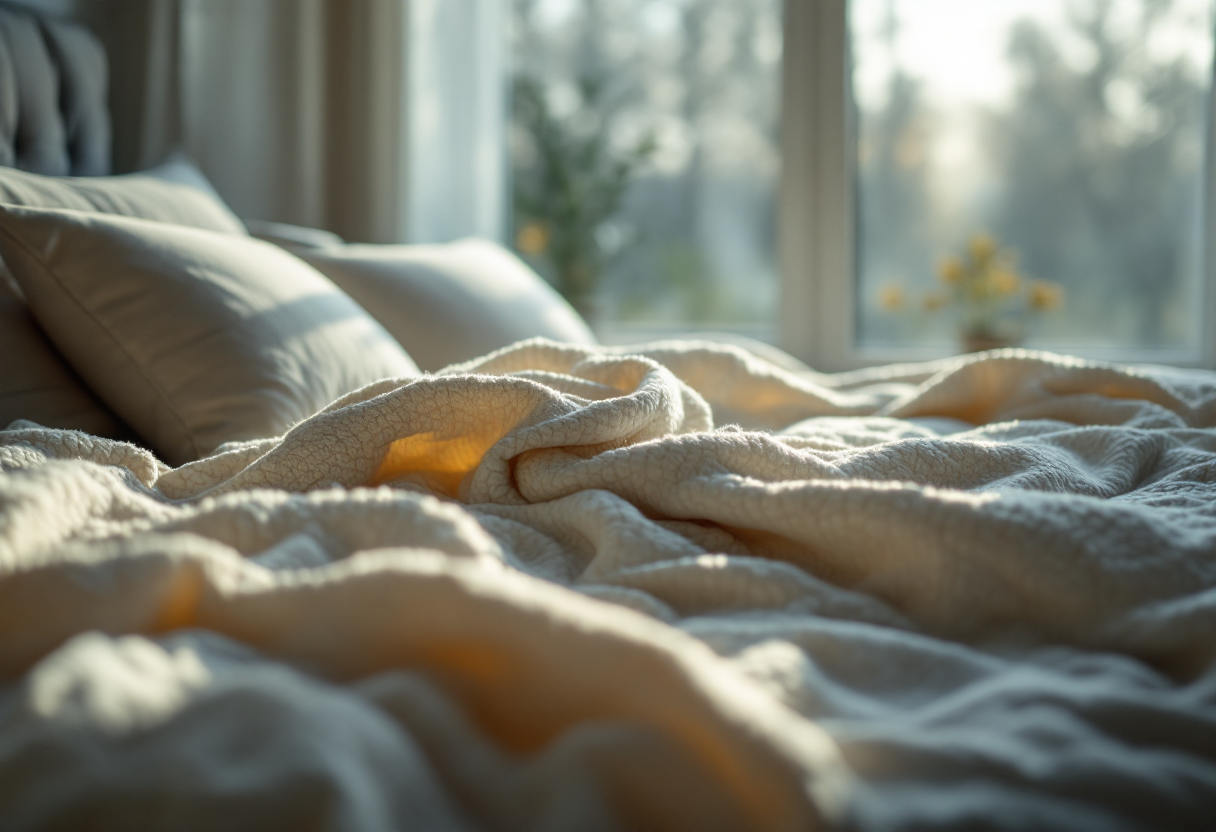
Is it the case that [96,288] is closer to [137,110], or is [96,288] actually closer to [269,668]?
[269,668]

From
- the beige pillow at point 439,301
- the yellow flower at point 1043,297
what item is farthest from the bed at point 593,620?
the yellow flower at point 1043,297

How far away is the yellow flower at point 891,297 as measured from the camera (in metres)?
2.57

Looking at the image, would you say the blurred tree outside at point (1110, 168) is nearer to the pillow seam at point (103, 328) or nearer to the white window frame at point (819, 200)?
the white window frame at point (819, 200)

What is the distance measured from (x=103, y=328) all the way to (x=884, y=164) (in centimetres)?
206

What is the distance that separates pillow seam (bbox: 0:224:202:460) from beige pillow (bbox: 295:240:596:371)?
455mm

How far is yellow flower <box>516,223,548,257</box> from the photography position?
281 cm

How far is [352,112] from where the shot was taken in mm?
2723

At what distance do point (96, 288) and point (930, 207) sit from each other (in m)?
2.10

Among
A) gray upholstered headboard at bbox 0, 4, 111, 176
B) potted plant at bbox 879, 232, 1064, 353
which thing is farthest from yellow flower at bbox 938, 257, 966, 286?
gray upholstered headboard at bbox 0, 4, 111, 176

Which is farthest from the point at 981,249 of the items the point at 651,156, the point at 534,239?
the point at 534,239

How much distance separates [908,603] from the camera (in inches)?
23.8

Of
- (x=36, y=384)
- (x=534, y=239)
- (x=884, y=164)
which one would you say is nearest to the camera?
(x=36, y=384)

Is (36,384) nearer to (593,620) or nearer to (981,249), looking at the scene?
(593,620)

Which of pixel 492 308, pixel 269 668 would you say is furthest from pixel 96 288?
pixel 269 668
